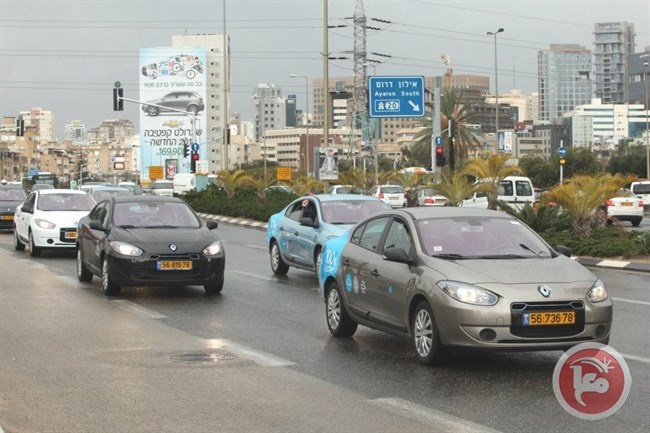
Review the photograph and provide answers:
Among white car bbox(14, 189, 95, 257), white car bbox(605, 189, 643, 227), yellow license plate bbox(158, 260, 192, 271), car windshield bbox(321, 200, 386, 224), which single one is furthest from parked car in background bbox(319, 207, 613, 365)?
white car bbox(605, 189, 643, 227)

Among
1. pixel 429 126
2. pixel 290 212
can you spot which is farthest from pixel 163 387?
pixel 429 126

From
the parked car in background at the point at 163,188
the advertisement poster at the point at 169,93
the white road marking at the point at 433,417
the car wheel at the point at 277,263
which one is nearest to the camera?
the white road marking at the point at 433,417

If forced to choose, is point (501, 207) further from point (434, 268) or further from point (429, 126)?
point (429, 126)

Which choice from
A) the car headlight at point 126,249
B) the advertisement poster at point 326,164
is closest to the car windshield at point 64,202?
the car headlight at point 126,249

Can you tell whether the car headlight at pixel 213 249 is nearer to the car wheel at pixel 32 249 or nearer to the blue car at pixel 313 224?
the blue car at pixel 313 224

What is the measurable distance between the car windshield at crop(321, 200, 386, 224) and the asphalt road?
359 centimetres

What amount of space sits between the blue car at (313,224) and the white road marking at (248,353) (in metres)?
6.72

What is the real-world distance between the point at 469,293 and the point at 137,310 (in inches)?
251

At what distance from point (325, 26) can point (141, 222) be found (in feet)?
88.3

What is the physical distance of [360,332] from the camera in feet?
40.5

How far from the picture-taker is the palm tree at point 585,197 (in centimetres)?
2458

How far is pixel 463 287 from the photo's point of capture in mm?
9461

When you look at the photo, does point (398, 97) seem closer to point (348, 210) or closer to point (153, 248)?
point (348, 210)

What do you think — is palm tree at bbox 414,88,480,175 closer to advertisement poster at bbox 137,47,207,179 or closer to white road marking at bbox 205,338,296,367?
white road marking at bbox 205,338,296,367
